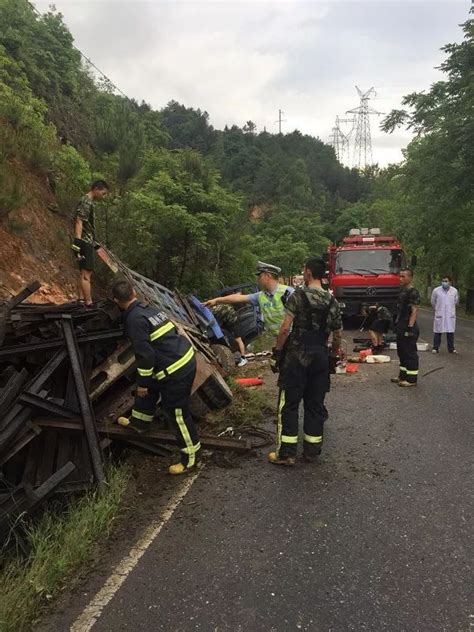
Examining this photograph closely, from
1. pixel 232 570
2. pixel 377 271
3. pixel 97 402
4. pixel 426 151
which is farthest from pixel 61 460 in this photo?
pixel 426 151

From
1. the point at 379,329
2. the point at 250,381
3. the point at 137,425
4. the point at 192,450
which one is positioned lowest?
the point at 250,381

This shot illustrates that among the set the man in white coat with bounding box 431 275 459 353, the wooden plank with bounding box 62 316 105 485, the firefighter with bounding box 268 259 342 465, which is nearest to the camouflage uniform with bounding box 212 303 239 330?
the man in white coat with bounding box 431 275 459 353

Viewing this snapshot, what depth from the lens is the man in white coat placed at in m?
10.2

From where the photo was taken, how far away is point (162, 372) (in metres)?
4.24

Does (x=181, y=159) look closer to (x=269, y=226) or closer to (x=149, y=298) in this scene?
(x=149, y=298)

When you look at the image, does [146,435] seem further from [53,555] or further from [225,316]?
[225,316]

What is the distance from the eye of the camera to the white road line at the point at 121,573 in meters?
2.55

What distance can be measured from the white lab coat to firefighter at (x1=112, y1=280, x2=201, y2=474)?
7.50 m

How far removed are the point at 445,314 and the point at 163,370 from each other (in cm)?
787

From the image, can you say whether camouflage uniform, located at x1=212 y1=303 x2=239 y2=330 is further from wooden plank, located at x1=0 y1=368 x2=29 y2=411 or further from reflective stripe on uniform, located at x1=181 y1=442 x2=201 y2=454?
wooden plank, located at x1=0 y1=368 x2=29 y2=411

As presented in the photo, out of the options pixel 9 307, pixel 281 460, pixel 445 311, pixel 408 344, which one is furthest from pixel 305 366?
pixel 445 311

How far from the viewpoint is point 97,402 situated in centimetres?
509

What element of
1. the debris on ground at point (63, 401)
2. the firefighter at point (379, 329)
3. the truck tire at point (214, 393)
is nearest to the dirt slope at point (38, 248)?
the debris on ground at point (63, 401)

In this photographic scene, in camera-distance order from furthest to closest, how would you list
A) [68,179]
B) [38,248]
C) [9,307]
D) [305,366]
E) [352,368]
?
[68,179], [38,248], [352,368], [305,366], [9,307]
